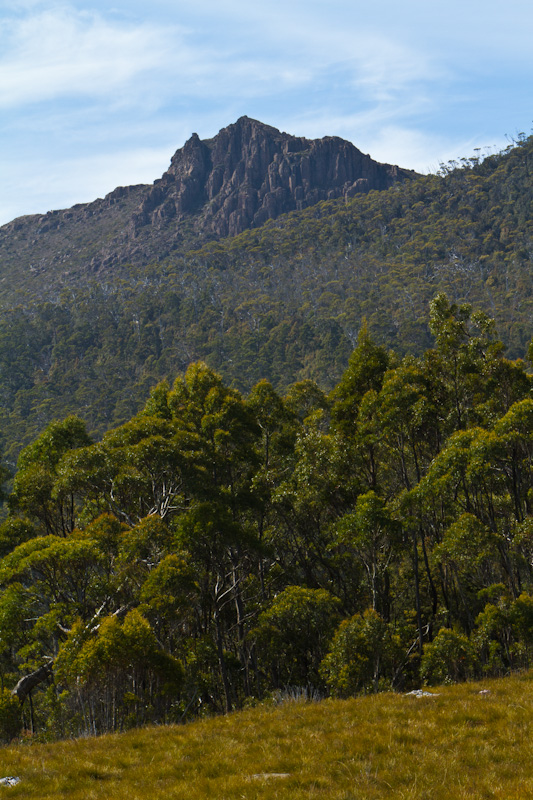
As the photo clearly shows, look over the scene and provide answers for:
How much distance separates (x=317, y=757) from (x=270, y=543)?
19.9 meters

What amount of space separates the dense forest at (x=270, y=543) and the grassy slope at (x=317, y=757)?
18.2ft

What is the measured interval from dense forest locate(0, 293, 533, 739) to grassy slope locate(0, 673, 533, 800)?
5558 mm

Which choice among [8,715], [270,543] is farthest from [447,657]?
[8,715]

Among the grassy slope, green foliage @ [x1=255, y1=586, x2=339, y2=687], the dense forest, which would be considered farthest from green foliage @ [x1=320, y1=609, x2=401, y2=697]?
the grassy slope

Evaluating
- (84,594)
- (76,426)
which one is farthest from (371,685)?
(76,426)

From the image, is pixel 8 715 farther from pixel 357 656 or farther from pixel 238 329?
pixel 238 329

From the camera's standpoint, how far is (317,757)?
28.6 feet

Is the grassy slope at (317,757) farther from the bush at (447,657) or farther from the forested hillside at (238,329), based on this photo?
the forested hillside at (238,329)

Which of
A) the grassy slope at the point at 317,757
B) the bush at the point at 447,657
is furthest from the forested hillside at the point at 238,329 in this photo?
the grassy slope at the point at 317,757

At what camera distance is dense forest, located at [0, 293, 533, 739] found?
62.3 feet

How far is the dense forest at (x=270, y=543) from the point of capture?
19.0 meters

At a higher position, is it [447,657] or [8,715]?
[8,715]

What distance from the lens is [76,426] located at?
28.1m

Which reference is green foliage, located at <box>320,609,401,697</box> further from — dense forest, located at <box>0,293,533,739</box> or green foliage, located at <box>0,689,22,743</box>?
green foliage, located at <box>0,689,22,743</box>
